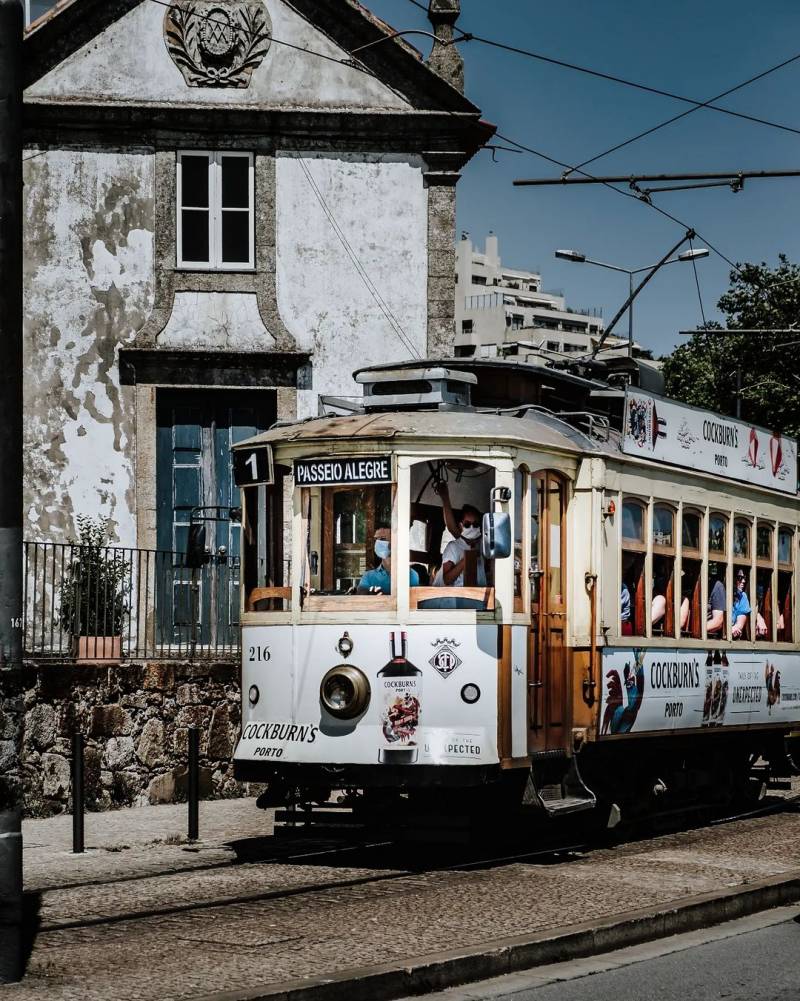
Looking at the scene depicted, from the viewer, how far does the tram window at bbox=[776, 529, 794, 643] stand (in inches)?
700

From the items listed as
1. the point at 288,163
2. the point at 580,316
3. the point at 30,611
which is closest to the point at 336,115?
the point at 288,163

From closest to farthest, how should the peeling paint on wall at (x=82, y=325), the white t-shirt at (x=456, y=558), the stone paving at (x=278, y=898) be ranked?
the stone paving at (x=278, y=898) < the white t-shirt at (x=456, y=558) < the peeling paint on wall at (x=82, y=325)

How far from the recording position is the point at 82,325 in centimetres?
2183

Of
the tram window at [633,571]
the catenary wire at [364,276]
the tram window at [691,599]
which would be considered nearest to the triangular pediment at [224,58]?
the catenary wire at [364,276]

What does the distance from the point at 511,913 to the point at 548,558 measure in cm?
388

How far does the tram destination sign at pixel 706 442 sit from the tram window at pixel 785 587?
53cm

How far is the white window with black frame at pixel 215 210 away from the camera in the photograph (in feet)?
72.6

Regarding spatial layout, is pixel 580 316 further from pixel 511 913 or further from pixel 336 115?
pixel 511 913

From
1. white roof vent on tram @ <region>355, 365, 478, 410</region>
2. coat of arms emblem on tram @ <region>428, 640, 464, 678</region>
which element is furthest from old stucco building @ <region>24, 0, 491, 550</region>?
coat of arms emblem on tram @ <region>428, 640, 464, 678</region>

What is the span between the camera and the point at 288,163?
22312mm

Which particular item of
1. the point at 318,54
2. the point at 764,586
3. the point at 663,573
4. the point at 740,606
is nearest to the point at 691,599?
the point at 663,573

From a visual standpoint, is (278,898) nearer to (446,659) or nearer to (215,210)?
(446,659)

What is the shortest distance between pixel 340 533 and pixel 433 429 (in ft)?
3.56

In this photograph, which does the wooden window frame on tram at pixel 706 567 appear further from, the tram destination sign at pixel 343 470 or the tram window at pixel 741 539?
the tram destination sign at pixel 343 470
